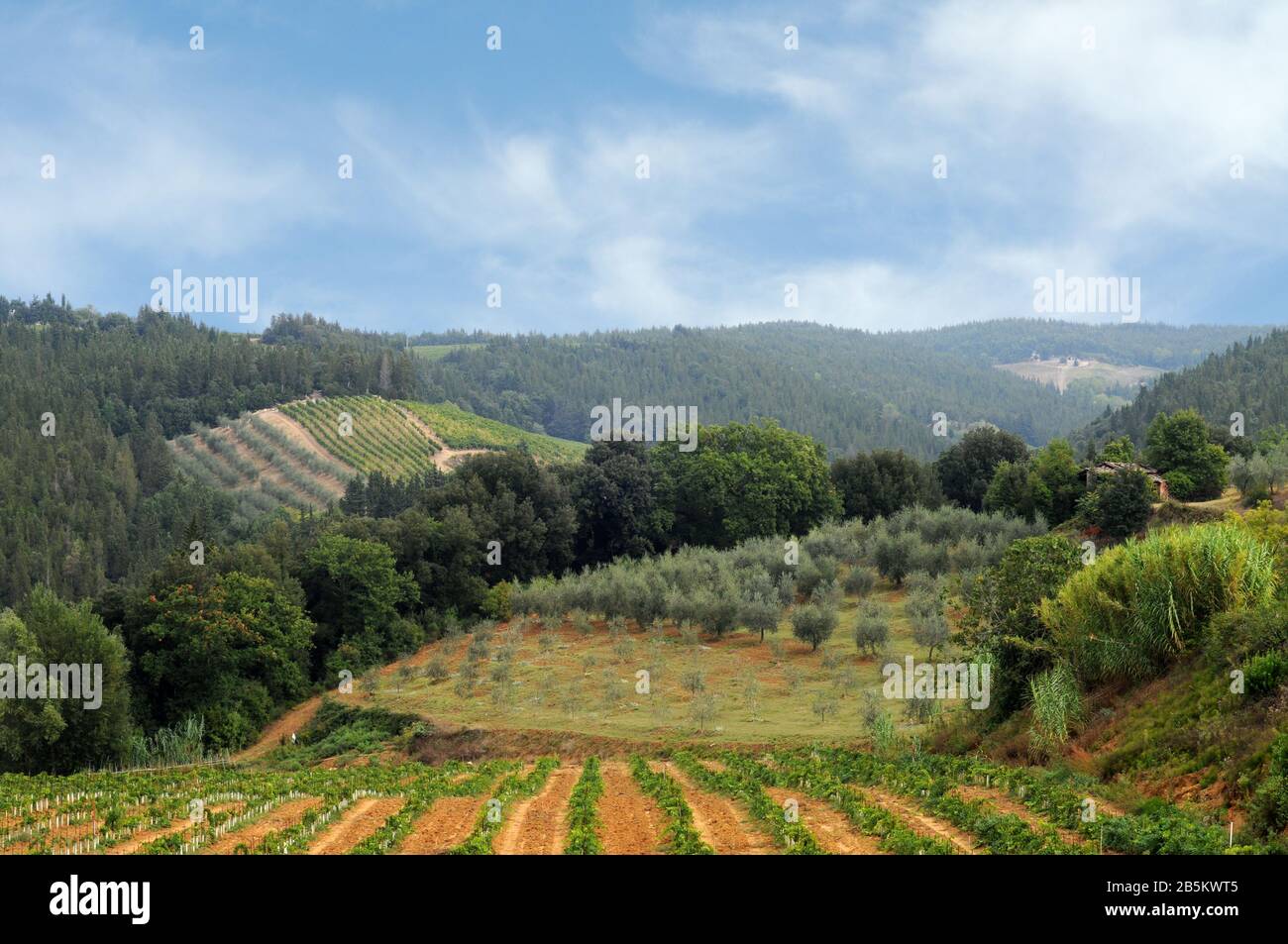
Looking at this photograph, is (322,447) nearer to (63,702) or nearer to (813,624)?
(63,702)

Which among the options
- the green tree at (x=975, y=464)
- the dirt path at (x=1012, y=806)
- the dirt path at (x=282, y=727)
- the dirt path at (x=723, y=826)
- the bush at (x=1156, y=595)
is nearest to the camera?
the dirt path at (x=1012, y=806)

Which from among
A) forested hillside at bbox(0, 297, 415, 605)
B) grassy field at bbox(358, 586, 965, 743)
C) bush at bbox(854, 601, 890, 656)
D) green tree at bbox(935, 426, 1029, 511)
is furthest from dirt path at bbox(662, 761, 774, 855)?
green tree at bbox(935, 426, 1029, 511)

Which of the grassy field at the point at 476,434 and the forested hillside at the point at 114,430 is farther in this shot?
the grassy field at the point at 476,434

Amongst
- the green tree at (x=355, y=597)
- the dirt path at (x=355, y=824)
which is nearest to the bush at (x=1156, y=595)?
the dirt path at (x=355, y=824)

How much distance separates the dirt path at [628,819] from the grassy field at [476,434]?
397 feet

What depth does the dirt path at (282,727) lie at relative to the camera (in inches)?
1654

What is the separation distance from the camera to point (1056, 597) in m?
24.5

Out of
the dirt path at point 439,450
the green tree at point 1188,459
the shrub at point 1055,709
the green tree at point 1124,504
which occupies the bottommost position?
the shrub at point 1055,709

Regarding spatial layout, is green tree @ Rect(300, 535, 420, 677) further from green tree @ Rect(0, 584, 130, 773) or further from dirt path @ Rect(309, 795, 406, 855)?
dirt path @ Rect(309, 795, 406, 855)

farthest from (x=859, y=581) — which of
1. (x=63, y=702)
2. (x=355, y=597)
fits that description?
(x=63, y=702)

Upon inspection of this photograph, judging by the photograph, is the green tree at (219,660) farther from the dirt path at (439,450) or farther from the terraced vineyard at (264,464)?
the dirt path at (439,450)

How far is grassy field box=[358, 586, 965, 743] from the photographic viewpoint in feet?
104

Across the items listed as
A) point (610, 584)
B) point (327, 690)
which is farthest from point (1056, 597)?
point (327, 690)
